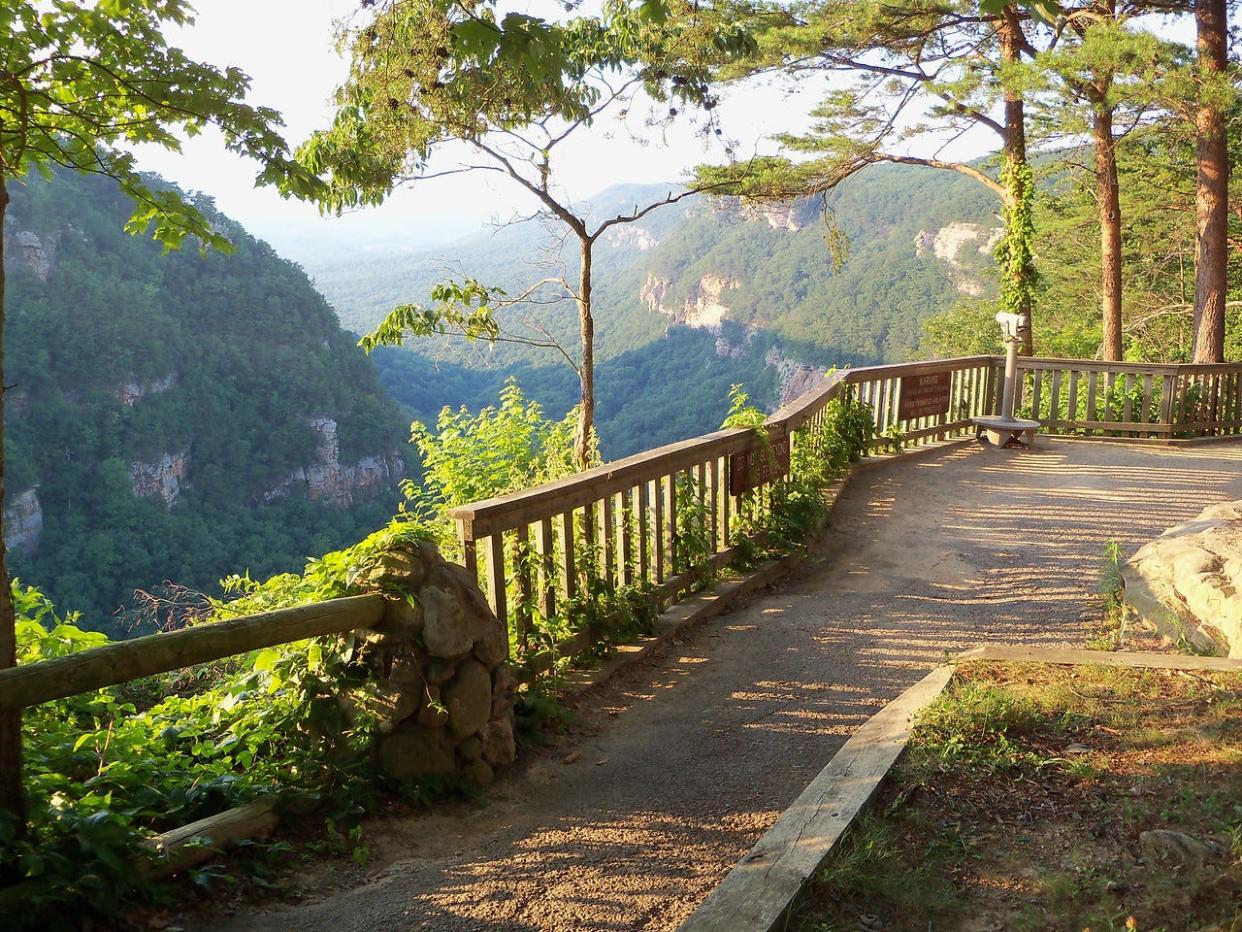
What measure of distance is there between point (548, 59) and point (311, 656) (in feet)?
7.37

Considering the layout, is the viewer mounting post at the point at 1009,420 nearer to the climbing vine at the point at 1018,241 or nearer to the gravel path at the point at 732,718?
the climbing vine at the point at 1018,241

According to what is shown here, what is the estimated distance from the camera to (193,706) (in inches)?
154

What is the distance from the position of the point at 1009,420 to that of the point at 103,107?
10811 millimetres

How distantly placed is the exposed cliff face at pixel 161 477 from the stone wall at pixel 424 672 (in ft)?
174

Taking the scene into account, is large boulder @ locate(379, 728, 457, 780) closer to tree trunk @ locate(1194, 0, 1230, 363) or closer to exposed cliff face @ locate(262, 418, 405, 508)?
tree trunk @ locate(1194, 0, 1230, 363)

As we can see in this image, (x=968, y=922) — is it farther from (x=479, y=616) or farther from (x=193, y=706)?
(x=193, y=706)

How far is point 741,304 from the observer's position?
68.6 meters

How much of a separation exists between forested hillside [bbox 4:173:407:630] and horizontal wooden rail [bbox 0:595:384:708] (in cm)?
4381

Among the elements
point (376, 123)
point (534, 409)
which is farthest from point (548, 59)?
point (376, 123)

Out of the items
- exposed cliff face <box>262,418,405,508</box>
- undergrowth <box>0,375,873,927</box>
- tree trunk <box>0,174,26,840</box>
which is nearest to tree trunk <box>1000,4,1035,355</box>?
undergrowth <box>0,375,873,927</box>

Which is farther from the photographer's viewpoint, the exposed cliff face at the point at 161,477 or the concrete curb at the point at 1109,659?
the exposed cliff face at the point at 161,477

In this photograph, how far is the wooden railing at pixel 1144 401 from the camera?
12406 millimetres

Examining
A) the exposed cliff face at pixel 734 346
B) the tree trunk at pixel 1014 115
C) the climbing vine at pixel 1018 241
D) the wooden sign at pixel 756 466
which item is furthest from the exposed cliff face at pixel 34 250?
the wooden sign at pixel 756 466

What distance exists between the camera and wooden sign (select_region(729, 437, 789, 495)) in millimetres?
6551
